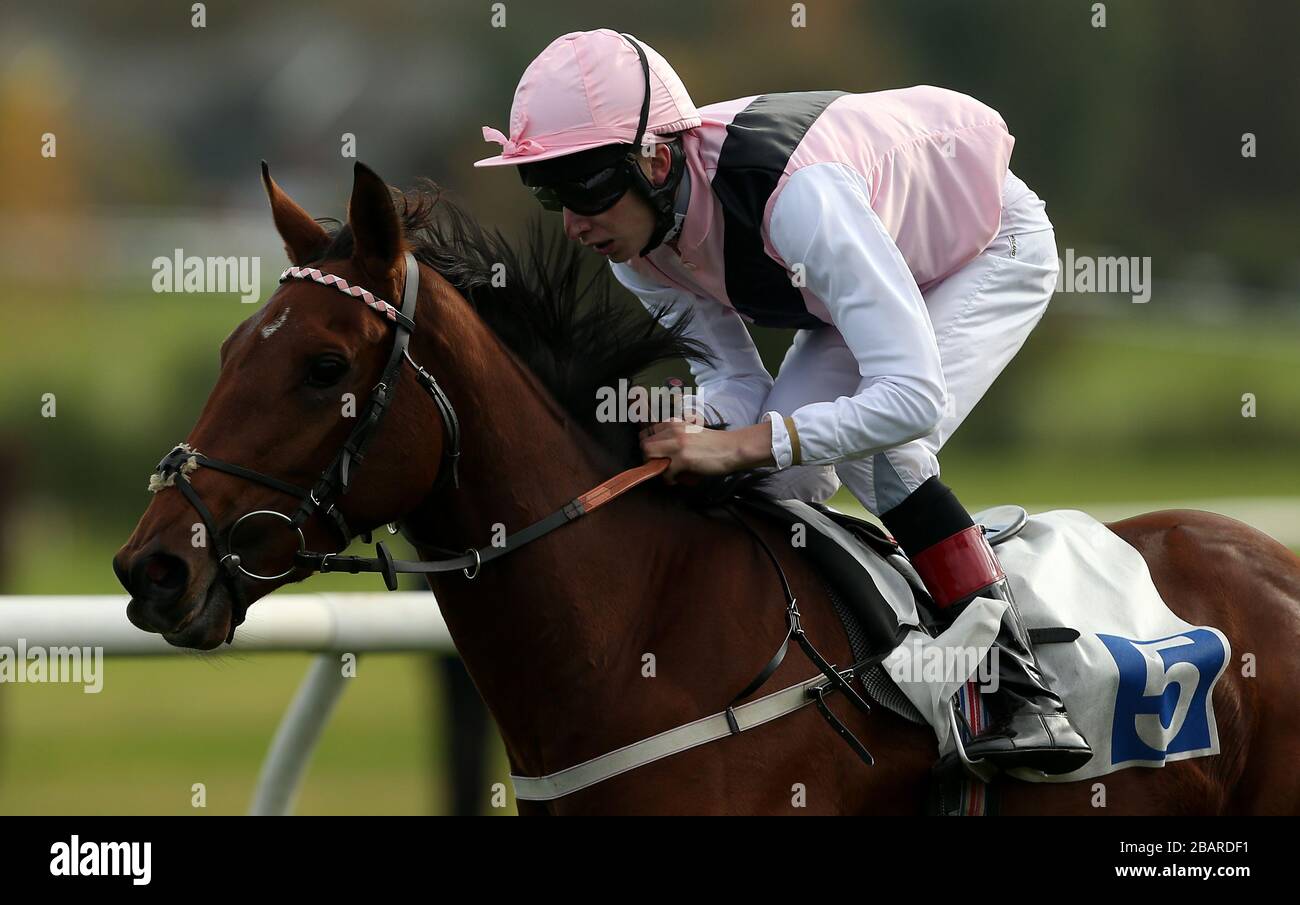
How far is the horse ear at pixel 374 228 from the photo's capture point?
2.31 meters

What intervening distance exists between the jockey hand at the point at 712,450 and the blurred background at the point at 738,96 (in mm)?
20872

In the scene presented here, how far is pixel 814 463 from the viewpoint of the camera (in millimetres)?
2529

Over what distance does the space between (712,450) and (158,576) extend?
36.2 inches

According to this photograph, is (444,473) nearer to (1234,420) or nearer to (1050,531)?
(1050,531)

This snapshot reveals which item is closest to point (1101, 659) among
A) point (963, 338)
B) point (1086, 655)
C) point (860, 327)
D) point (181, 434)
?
point (1086, 655)

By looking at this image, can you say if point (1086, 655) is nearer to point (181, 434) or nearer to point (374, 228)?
point (374, 228)

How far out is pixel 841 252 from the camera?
2459 mm

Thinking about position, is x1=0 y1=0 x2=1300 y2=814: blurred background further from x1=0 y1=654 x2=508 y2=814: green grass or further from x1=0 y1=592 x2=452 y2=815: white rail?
x1=0 y1=592 x2=452 y2=815: white rail

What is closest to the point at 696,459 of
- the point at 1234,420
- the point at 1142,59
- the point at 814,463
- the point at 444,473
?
the point at 814,463

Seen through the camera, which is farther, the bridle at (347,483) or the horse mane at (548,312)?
the horse mane at (548,312)
